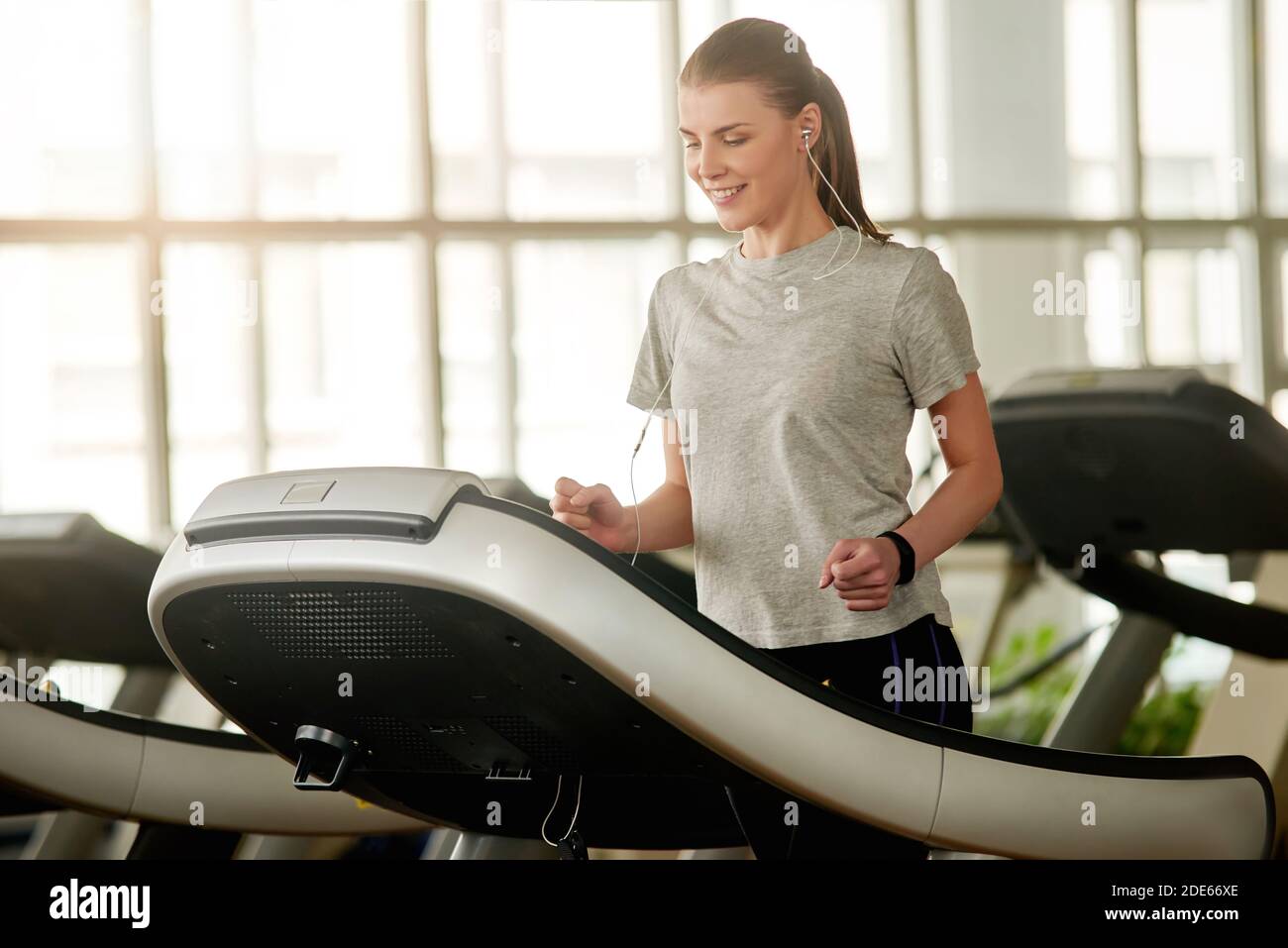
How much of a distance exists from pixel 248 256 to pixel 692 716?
3260mm

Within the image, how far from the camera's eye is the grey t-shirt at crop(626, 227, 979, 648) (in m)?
1.13

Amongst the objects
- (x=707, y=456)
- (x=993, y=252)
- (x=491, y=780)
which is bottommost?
(x=491, y=780)

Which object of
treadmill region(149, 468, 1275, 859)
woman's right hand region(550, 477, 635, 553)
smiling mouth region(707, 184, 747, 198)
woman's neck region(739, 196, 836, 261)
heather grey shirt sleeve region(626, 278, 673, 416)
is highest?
smiling mouth region(707, 184, 747, 198)

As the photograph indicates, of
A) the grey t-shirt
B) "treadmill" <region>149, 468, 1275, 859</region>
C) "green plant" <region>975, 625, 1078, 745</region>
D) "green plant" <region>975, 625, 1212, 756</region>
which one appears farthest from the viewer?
"green plant" <region>975, 625, 1078, 745</region>

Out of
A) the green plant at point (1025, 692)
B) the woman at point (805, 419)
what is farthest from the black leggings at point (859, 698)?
the green plant at point (1025, 692)

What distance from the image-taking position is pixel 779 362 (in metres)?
1.15

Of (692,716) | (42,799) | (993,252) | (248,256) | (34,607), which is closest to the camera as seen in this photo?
(692,716)

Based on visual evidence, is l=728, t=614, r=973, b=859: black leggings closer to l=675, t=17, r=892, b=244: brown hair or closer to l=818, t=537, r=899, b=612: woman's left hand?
l=818, t=537, r=899, b=612: woman's left hand

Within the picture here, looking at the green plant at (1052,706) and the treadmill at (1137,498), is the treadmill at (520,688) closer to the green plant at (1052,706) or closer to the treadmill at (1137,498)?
the treadmill at (1137,498)

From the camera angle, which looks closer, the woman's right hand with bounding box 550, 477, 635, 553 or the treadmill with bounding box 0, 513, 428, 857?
the woman's right hand with bounding box 550, 477, 635, 553

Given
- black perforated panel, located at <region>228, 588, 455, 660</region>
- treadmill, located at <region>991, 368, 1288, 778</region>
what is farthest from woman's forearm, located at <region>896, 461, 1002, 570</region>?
treadmill, located at <region>991, 368, 1288, 778</region>

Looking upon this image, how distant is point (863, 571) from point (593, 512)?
26 centimetres
